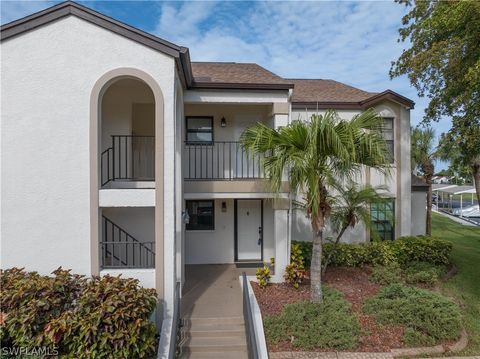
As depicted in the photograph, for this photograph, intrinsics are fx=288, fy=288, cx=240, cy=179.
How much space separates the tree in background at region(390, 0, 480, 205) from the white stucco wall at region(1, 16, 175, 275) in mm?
9178

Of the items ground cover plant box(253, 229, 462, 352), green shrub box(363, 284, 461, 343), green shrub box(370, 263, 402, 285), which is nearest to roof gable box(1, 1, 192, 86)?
ground cover plant box(253, 229, 462, 352)

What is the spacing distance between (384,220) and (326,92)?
614cm

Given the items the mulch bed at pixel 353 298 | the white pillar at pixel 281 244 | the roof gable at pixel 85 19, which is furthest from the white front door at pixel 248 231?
the roof gable at pixel 85 19

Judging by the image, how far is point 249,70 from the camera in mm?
11750

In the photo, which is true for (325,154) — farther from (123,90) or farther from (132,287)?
(123,90)

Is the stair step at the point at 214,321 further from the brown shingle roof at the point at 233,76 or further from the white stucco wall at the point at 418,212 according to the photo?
the white stucco wall at the point at 418,212

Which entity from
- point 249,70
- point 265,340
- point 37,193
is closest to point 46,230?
point 37,193

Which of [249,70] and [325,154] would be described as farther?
[249,70]

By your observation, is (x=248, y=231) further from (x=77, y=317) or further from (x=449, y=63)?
(x=449, y=63)

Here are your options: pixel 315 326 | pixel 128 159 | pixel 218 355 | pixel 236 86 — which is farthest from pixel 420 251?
pixel 128 159

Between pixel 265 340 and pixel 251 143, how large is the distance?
464cm

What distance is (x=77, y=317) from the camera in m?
5.50

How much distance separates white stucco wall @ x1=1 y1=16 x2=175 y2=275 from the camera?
6660 mm

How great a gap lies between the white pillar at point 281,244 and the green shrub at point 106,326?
14.2 ft
